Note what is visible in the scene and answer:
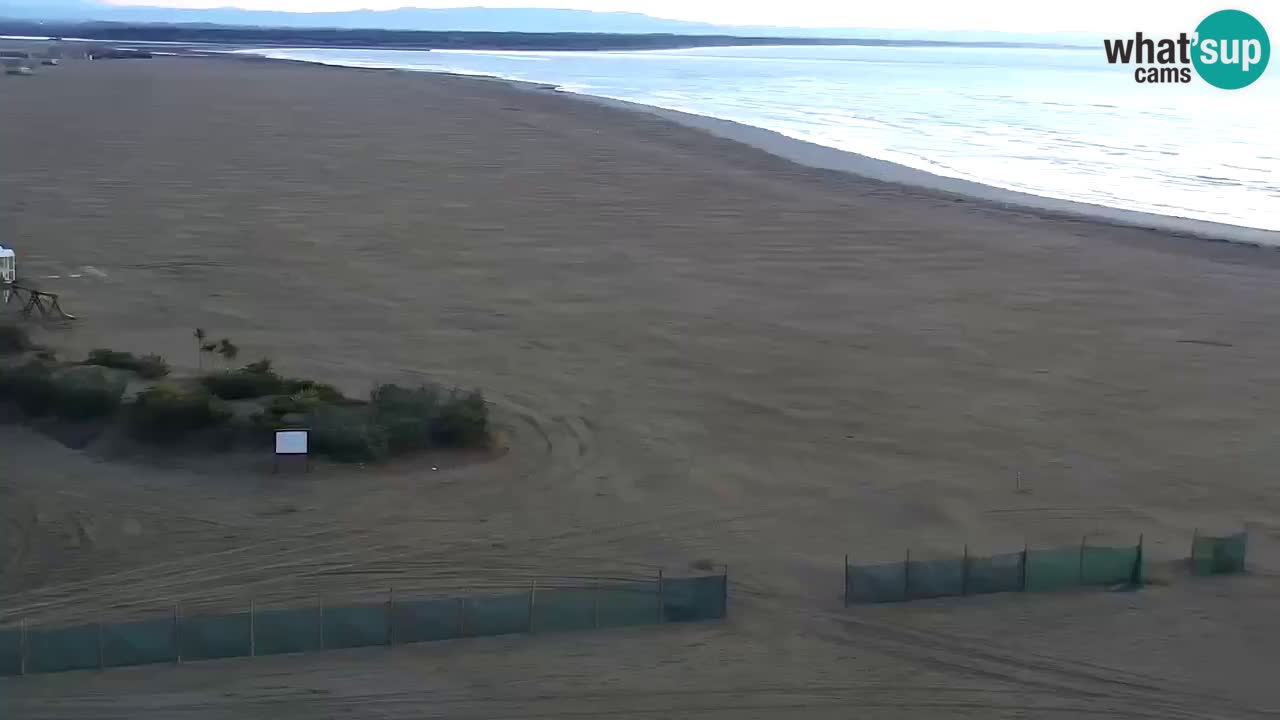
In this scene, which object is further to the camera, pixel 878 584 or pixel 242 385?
pixel 242 385

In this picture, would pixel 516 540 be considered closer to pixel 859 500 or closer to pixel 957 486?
pixel 859 500

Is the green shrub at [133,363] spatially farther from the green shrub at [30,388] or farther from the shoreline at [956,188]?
the shoreline at [956,188]

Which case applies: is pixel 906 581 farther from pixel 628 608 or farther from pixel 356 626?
pixel 356 626

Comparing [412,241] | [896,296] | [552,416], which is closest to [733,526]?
[552,416]

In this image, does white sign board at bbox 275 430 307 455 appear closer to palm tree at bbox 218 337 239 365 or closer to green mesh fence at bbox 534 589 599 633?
green mesh fence at bbox 534 589 599 633

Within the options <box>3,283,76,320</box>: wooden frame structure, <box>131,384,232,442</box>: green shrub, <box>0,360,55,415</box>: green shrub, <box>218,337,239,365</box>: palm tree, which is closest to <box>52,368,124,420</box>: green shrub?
<box>0,360,55,415</box>: green shrub

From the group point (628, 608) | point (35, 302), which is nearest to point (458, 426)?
point (628, 608)

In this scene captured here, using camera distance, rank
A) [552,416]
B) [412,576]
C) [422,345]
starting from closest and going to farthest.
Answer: [412,576] → [552,416] → [422,345]
